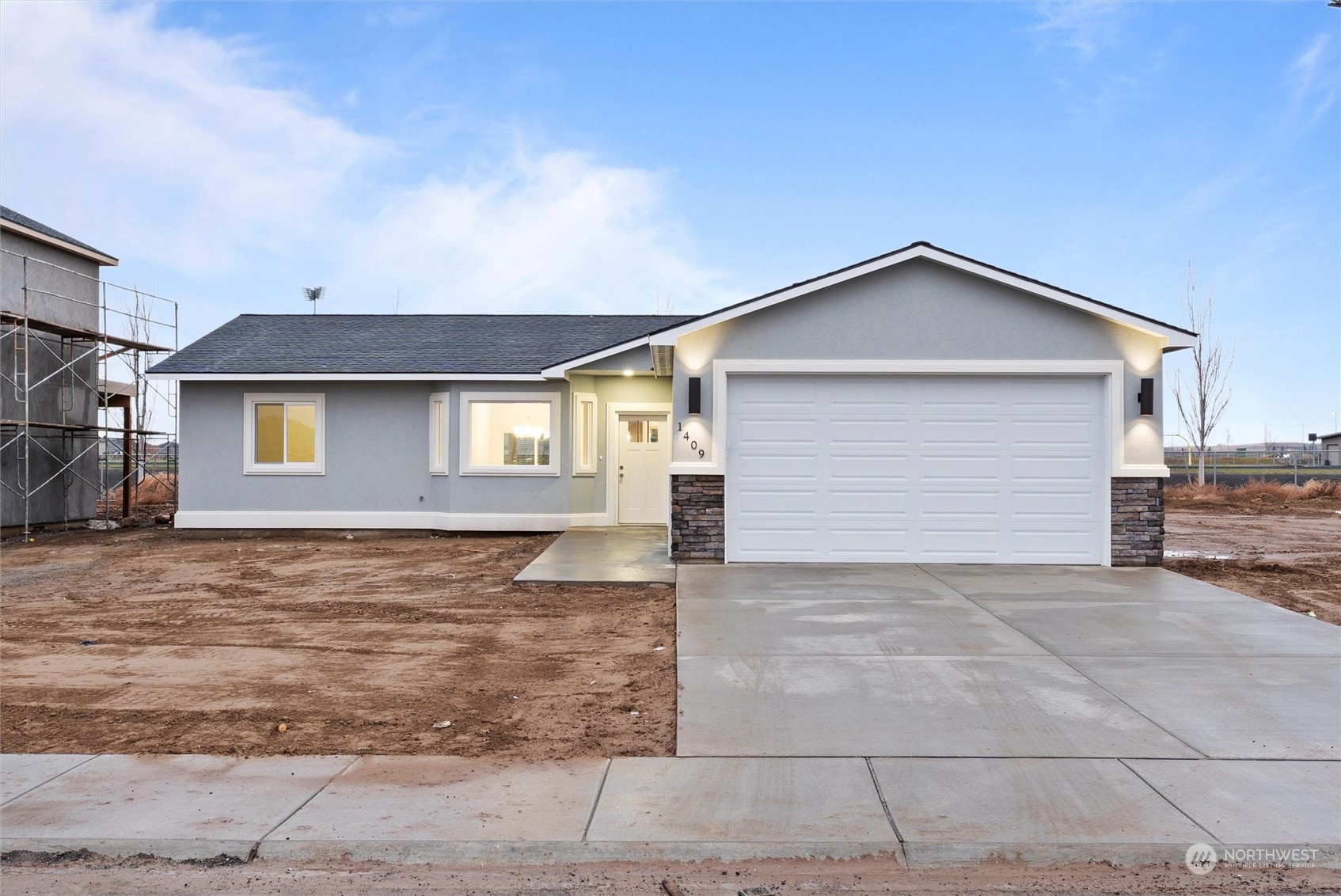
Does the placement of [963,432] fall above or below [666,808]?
above

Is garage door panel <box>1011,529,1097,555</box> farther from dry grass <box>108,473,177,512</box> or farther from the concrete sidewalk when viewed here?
dry grass <box>108,473,177,512</box>

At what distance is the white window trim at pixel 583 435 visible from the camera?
1559 centimetres

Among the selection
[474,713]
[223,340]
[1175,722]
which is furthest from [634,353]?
[1175,722]

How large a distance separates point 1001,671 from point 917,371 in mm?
5512

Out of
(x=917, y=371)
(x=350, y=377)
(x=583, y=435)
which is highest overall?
(x=350, y=377)

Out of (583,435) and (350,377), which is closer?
(350,377)

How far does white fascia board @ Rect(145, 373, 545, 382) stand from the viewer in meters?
15.3

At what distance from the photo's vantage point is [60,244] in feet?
55.7

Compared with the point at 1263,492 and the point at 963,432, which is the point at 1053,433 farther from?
the point at 1263,492

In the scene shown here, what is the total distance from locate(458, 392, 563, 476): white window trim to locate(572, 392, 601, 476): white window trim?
27 cm

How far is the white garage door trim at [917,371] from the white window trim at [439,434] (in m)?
6.18

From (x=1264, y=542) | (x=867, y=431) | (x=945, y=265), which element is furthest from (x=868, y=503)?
(x=1264, y=542)

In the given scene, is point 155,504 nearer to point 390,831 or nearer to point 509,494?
point 509,494

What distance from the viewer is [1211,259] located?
30.7m
